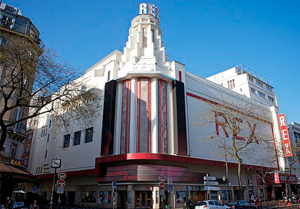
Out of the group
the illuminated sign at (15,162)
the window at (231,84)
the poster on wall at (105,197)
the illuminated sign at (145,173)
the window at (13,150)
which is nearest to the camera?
the illuminated sign at (145,173)

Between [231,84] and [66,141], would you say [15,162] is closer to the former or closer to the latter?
[66,141]

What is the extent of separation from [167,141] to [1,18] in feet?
91.9

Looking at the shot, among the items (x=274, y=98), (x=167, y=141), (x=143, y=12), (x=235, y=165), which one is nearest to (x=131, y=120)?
(x=167, y=141)

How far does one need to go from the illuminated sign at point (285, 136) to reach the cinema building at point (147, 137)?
9.81 m

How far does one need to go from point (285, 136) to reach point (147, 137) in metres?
35.0

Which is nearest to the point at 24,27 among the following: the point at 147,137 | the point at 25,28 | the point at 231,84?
the point at 25,28

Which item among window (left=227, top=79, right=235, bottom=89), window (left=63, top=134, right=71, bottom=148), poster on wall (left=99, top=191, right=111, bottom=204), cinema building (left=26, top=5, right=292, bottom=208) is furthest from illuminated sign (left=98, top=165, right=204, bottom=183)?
window (left=227, top=79, right=235, bottom=89)

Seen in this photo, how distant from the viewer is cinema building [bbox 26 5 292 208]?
28.2 metres

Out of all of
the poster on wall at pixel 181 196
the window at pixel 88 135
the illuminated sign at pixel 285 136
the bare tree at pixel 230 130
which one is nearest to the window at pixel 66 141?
the window at pixel 88 135

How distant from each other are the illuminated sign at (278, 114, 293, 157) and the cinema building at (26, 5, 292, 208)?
32.2ft

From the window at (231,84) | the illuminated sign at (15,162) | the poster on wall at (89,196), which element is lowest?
the poster on wall at (89,196)

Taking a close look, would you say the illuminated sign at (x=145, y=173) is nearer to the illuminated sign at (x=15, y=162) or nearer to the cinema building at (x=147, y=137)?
the cinema building at (x=147, y=137)

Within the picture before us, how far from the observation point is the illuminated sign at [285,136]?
47394mm

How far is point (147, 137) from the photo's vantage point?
2947 cm
